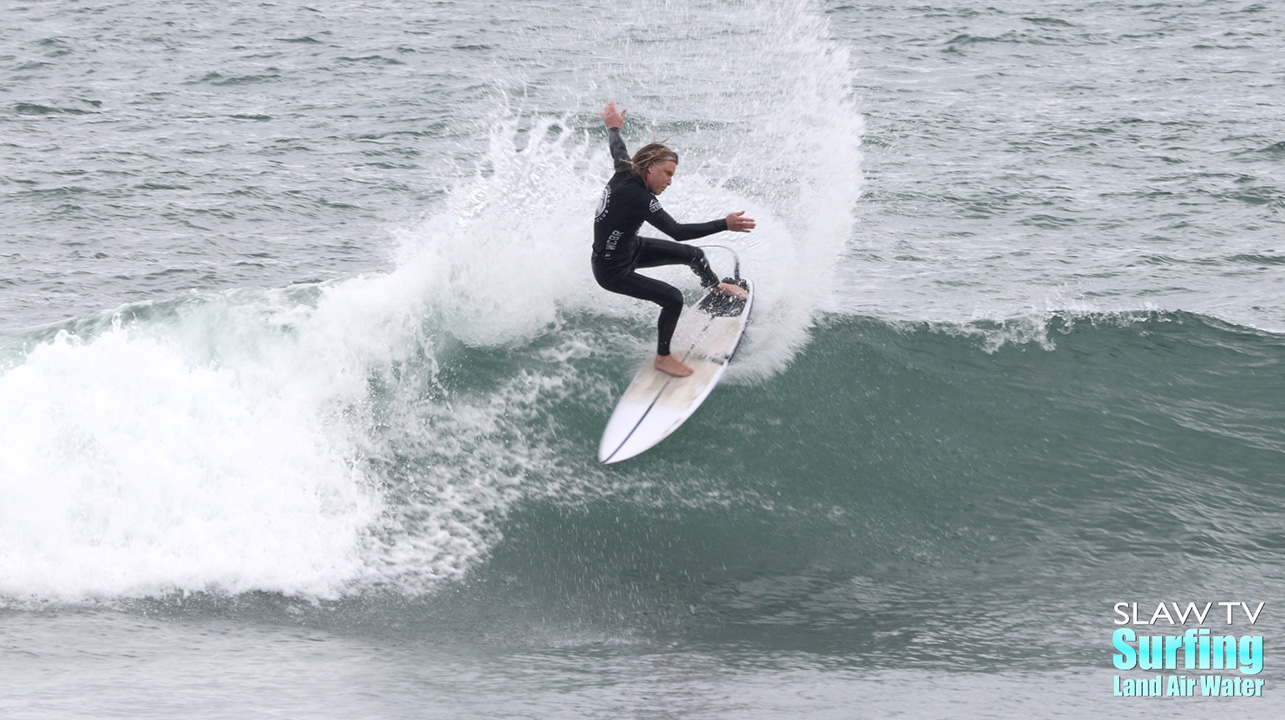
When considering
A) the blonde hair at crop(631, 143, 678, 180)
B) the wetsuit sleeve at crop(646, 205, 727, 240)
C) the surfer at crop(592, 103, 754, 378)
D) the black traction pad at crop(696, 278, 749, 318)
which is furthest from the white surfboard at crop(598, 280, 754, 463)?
the blonde hair at crop(631, 143, 678, 180)

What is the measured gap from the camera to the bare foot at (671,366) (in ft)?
28.6

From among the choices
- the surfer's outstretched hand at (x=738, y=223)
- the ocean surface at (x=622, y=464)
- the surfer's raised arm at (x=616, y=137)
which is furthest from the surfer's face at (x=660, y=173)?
the ocean surface at (x=622, y=464)

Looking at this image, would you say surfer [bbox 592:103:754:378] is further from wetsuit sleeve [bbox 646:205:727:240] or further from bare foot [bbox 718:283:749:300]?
bare foot [bbox 718:283:749:300]

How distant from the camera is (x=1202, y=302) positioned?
482 inches

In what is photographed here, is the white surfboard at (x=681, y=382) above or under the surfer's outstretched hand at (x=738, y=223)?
under

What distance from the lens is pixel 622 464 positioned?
867 cm

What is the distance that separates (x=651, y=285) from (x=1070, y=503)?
3.47 meters

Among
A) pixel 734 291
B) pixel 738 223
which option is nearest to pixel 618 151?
pixel 738 223

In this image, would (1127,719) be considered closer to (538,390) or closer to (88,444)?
(538,390)

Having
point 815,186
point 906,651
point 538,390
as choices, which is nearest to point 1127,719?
point 906,651

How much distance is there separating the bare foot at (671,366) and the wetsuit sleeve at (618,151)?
1.48 metres

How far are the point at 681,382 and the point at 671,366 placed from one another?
0.49 feet

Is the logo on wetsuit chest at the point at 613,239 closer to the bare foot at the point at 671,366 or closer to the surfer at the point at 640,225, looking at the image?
the surfer at the point at 640,225

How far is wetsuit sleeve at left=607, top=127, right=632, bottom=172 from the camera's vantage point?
317 inches
